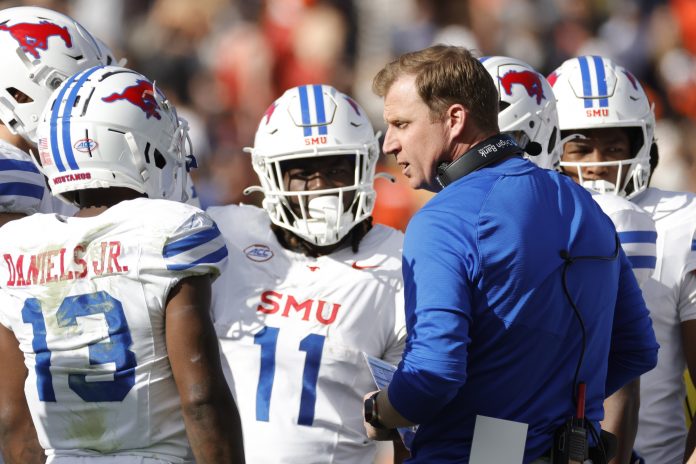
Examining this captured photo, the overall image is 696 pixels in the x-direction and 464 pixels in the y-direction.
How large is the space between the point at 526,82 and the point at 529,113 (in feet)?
0.44

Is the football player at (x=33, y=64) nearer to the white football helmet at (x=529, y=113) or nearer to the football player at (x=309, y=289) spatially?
the football player at (x=309, y=289)

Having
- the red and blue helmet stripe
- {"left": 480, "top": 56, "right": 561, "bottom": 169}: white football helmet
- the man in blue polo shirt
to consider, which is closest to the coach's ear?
the man in blue polo shirt

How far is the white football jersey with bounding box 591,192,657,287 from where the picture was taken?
3.31 metres

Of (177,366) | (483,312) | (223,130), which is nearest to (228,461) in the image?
(177,366)

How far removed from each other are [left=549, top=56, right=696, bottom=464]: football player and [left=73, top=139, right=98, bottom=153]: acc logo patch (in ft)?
5.36

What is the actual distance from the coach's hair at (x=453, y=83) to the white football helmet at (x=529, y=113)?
1120mm

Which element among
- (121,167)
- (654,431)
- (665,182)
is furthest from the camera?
(665,182)

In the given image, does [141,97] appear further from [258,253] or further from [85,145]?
[258,253]

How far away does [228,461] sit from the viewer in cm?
252

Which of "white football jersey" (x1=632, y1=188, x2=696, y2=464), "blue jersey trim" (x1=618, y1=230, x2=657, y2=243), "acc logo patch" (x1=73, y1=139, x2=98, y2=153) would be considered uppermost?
"acc logo patch" (x1=73, y1=139, x2=98, y2=153)

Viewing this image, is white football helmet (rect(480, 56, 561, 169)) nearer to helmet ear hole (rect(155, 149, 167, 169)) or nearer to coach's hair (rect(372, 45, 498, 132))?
coach's hair (rect(372, 45, 498, 132))

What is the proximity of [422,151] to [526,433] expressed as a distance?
693 mm

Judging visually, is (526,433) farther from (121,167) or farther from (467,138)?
(121,167)

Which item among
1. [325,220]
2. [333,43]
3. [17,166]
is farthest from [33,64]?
[333,43]
